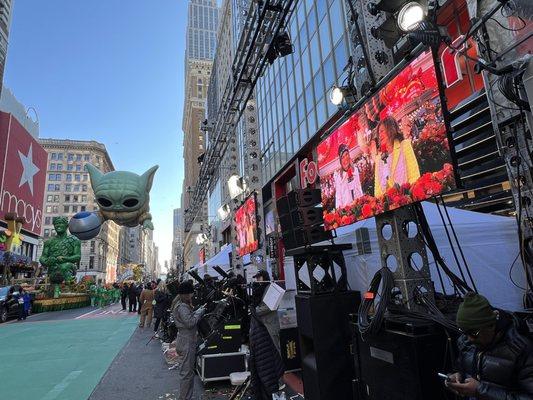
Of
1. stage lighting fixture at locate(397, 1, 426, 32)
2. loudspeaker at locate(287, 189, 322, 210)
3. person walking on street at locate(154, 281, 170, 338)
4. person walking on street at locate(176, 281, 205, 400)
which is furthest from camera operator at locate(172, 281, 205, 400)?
person walking on street at locate(154, 281, 170, 338)

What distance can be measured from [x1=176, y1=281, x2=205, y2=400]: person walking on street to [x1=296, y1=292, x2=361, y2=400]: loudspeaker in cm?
207

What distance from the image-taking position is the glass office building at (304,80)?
1677cm

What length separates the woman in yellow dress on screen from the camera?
14.1 feet

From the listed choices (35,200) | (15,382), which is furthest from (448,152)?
(35,200)

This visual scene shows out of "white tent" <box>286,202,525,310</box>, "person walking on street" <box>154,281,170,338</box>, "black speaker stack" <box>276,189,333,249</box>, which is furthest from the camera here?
"person walking on street" <box>154,281,170,338</box>

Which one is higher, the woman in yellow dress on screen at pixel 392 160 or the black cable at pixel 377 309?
the woman in yellow dress on screen at pixel 392 160

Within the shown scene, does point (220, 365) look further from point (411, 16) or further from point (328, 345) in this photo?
point (411, 16)

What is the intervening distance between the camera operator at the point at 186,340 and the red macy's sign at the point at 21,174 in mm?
43065

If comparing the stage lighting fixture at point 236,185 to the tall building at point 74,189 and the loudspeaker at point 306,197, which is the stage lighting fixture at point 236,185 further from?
Answer: the tall building at point 74,189

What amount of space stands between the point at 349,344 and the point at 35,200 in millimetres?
56209

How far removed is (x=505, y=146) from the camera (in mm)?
6555

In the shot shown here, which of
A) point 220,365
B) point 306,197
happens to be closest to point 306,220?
point 306,197

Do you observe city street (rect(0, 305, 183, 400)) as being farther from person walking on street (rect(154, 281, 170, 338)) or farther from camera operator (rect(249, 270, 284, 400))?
camera operator (rect(249, 270, 284, 400))

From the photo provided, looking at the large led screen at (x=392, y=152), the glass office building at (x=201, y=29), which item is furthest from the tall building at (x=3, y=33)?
the glass office building at (x=201, y=29)
